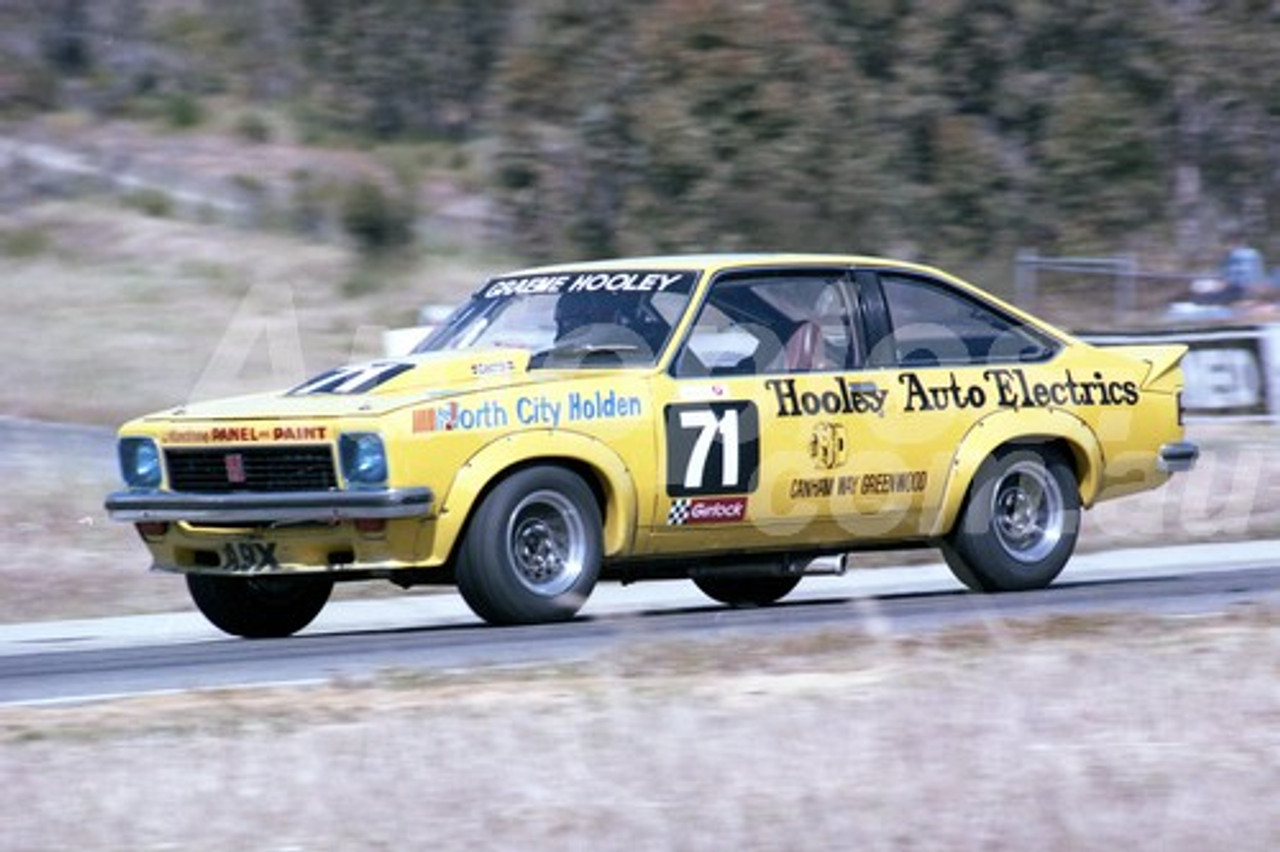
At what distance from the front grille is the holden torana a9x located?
1cm

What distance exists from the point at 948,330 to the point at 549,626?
103 inches

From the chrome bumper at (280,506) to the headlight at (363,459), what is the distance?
56mm

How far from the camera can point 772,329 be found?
1095 centimetres

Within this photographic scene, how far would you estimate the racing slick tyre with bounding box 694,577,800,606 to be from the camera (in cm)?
1207

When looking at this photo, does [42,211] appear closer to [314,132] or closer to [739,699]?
[314,132]

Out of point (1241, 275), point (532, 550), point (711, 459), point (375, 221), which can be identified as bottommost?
point (532, 550)

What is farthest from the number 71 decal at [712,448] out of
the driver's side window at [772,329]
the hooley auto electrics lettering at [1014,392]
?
the hooley auto electrics lettering at [1014,392]

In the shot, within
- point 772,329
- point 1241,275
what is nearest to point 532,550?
point 772,329

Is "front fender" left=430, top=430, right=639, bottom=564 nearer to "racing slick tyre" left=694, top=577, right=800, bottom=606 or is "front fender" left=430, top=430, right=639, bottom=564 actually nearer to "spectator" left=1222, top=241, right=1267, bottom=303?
"racing slick tyre" left=694, top=577, right=800, bottom=606

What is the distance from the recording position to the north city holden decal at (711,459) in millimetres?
10391

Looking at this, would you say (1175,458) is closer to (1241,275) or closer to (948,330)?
(948,330)

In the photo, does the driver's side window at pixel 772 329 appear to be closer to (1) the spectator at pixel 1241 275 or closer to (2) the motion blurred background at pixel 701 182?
(2) the motion blurred background at pixel 701 182

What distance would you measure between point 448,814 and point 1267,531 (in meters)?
10.2

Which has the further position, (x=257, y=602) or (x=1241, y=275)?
(x=1241, y=275)
